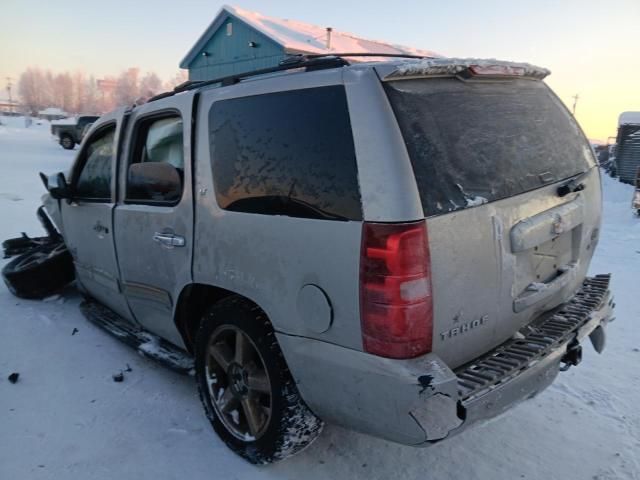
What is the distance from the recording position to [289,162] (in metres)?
2.26

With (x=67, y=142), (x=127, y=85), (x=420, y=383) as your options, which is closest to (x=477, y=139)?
(x=420, y=383)

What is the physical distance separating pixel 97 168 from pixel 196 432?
7.38 ft

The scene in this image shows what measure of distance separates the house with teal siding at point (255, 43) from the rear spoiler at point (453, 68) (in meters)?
18.4

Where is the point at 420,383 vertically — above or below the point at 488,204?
below

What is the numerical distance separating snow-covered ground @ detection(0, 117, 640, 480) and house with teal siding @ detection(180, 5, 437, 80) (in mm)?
→ 18161

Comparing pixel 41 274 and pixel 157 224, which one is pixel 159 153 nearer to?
pixel 157 224

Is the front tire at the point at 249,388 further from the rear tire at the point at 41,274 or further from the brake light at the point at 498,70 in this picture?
the rear tire at the point at 41,274

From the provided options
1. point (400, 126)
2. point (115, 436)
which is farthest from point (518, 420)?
point (115, 436)

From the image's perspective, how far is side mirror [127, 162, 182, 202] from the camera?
2926 millimetres

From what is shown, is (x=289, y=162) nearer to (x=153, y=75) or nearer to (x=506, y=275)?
(x=506, y=275)

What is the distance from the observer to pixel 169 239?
2.93m

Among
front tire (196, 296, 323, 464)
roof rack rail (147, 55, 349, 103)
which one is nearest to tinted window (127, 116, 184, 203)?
roof rack rail (147, 55, 349, 103)

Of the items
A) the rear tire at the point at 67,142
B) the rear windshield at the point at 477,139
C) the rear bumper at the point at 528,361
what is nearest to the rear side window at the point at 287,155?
the rear windshield at the point at 477,139

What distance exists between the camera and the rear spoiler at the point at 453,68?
6.69 ft
